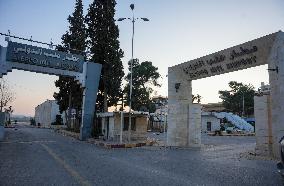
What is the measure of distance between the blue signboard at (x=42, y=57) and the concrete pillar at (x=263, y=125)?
1874 centimetres

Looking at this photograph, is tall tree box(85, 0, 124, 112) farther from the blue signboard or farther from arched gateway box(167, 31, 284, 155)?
arched gateway box(167, 31, 284, 155)

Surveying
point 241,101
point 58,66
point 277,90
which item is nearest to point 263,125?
point 277,90

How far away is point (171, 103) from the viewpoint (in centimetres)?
2230

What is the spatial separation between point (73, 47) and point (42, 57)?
39.5 ft

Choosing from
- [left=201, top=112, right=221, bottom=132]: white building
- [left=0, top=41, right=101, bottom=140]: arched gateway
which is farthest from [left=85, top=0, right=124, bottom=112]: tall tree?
[left=201, top=112, right=221, bottom=132]: white building

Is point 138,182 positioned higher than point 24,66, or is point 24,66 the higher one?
point 24,66

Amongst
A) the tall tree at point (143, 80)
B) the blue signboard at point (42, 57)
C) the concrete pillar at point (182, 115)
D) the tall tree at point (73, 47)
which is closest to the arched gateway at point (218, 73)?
the concrete pillar at point (182, 115)

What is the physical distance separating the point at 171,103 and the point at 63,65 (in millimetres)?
11959

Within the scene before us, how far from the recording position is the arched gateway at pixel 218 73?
13.8 meters

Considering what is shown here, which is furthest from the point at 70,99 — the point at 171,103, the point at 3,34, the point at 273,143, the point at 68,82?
the point at 273,143

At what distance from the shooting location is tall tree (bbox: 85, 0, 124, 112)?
102 ft

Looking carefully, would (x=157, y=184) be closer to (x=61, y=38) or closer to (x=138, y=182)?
(x=138, y=182)

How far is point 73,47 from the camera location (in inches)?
1500

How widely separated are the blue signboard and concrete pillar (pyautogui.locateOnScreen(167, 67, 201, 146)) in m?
11.1
